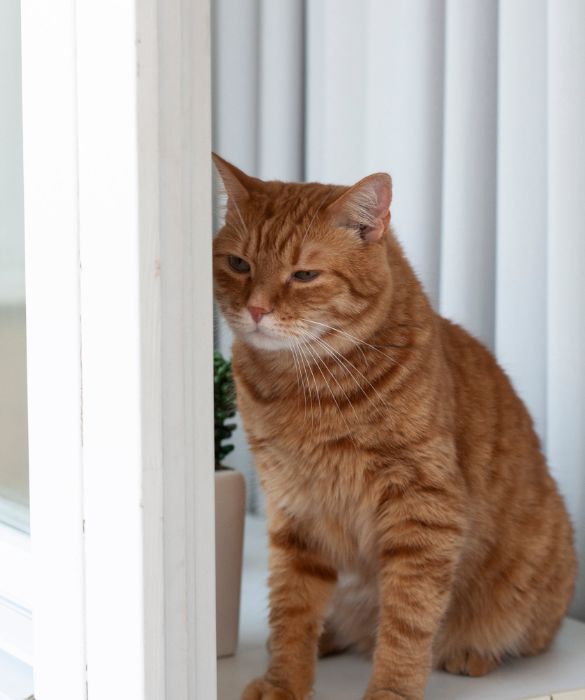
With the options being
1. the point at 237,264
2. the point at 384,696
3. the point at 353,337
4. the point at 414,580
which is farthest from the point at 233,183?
the point at 384,696

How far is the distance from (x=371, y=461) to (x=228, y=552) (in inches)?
10.1

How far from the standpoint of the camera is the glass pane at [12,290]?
2.93 ft

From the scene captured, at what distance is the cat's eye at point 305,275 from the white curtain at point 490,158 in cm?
32

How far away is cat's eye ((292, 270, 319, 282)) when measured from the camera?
43.8 inches

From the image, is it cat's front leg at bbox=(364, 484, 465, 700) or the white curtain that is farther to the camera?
the white curtain

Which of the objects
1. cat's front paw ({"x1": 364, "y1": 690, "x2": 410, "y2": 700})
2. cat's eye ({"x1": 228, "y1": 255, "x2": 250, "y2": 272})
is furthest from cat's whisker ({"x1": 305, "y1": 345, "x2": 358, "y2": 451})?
cat's front paw ({"x1": 364, "y1": 690, "x2": 410, "y2": 700})

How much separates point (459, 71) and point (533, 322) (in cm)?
46

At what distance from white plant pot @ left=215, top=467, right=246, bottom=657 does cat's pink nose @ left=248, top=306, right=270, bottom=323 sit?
0.79ft

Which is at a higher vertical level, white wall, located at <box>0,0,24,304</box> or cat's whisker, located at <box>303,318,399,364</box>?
white wall, located at <box>0,0,24,304</box>

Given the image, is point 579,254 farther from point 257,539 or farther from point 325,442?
point 257,539

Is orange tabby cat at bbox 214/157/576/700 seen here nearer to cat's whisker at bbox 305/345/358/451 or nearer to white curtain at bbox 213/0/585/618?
cat's whisker at bbox 305/345/358/451

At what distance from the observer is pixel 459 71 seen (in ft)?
5.17

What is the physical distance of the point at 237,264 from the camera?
3.80ft

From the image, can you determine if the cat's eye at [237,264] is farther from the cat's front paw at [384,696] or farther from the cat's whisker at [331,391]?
the cat's front paw at [384,696]
